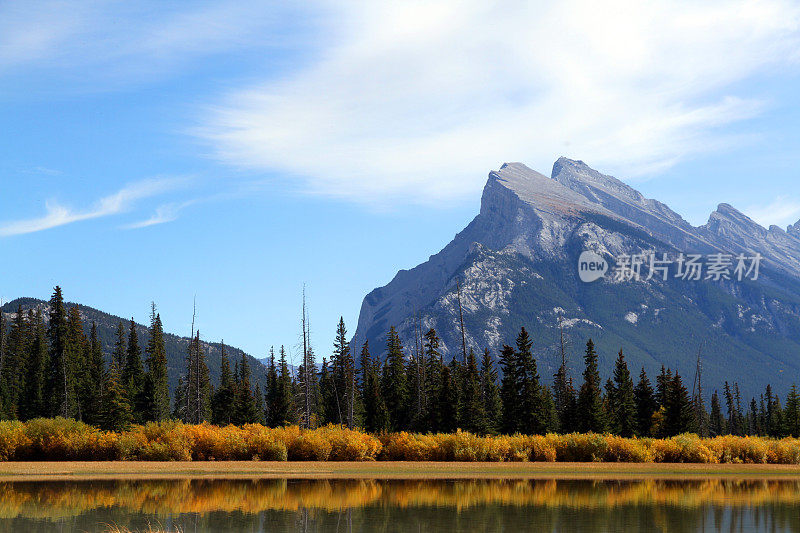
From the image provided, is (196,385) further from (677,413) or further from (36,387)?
(677,413)

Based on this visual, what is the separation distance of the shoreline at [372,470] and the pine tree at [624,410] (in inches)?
1428

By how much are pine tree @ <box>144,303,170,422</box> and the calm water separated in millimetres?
64583

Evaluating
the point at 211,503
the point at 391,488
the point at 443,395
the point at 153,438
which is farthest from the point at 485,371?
the point at 211,503

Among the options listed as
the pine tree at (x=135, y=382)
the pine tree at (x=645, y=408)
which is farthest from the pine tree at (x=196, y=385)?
the pine tree at (x=645, y=408)

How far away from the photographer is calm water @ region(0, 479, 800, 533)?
2200 cm

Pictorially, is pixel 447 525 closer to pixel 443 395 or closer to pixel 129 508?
pixel 129 508

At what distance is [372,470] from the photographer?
41.8 metres

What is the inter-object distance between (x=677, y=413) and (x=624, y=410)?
37.1 ft

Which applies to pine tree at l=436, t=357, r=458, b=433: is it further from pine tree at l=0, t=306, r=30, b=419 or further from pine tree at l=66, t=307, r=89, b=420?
pine tree at l=0, t=306, r=30, b=419

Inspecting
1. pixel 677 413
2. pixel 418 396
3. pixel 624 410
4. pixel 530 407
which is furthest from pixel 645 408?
pixel 418 396

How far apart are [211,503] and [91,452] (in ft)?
71.5

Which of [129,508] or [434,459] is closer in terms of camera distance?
[129,508]

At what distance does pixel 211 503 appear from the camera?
26.6 metres

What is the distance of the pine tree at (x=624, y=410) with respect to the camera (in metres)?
85.1
